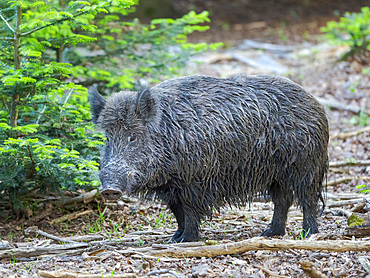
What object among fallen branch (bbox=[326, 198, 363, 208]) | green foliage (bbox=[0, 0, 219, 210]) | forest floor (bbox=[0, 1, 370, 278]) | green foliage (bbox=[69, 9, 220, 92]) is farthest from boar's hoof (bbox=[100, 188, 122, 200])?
fallen branch (bbox=[326, 198, 363, 208])

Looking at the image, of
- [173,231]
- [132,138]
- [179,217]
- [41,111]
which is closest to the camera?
[132,138]

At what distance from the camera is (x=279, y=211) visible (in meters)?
5.47

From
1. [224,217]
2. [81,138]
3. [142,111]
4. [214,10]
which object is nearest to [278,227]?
[224,217]

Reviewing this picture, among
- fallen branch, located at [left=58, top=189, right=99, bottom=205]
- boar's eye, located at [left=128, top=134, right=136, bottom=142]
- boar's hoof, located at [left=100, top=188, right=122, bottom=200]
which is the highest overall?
boar's eye, located at [left=128, top=134, right=136, bottom=142]

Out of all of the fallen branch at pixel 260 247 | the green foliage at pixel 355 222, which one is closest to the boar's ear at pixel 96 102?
the fallen branch at pixel 260 247

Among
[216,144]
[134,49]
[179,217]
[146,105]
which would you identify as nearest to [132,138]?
[146,105]

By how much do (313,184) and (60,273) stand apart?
A: 301 cm

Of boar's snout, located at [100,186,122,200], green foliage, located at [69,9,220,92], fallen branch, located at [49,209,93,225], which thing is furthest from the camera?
green foliage, located at [69,9,220,92]

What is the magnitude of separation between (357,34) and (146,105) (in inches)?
360

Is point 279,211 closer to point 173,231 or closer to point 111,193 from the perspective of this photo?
point 173,231

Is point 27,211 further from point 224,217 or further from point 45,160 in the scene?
point 224,217

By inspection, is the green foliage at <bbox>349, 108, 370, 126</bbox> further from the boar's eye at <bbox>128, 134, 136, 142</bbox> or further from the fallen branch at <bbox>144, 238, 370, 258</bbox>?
the boar's eye at <bbox>128, 134, 136, 142</bbox>

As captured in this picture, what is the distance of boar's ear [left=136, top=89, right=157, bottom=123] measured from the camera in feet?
15.8

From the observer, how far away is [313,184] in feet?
17.7
